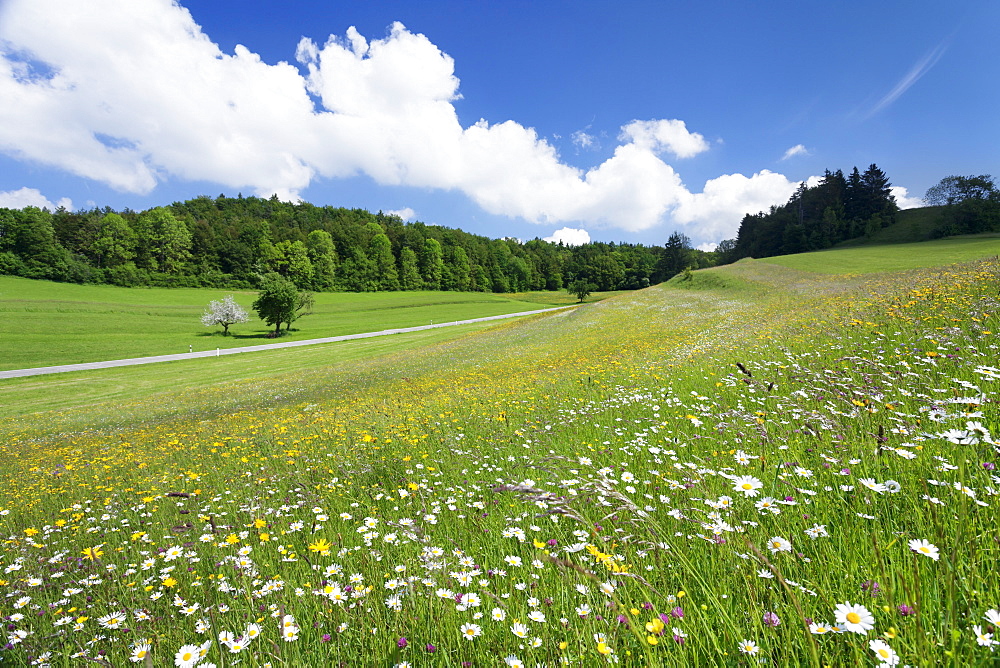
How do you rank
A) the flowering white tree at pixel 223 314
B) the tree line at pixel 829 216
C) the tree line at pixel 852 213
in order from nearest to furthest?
the flowering white tree at pixel 223 314 < the tree line at pixel 852 213 < the tree line at pixel 829 216

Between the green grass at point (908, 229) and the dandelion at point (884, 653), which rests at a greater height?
the green grass at point (908, 229)

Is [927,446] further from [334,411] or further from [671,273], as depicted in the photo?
[671,273]

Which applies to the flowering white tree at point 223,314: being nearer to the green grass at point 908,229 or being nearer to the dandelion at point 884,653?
the dandelion at point 884,653

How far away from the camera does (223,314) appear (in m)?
56.2

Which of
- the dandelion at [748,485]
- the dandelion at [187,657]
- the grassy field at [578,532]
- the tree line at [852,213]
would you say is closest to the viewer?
the grassy field at [578,532]

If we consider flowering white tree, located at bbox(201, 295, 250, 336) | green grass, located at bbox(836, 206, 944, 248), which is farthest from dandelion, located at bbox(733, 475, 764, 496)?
green grass, located at bbox(836, 206, 944, 248)

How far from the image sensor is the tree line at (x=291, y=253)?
274 ft

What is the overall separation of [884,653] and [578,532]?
1596 mm

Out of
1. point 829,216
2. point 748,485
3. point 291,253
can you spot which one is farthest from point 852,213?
point 291,253

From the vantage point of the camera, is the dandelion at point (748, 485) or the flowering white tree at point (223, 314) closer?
the dandelion at point (748, 485)

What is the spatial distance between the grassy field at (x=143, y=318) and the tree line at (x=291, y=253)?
925 centimetres

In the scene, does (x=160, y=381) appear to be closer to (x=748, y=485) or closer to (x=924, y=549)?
(x=748, y=485)

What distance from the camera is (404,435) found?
271 inches

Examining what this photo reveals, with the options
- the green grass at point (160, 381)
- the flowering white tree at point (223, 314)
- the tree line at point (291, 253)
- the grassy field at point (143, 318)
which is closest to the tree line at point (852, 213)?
the tree line at point (291, 253)
